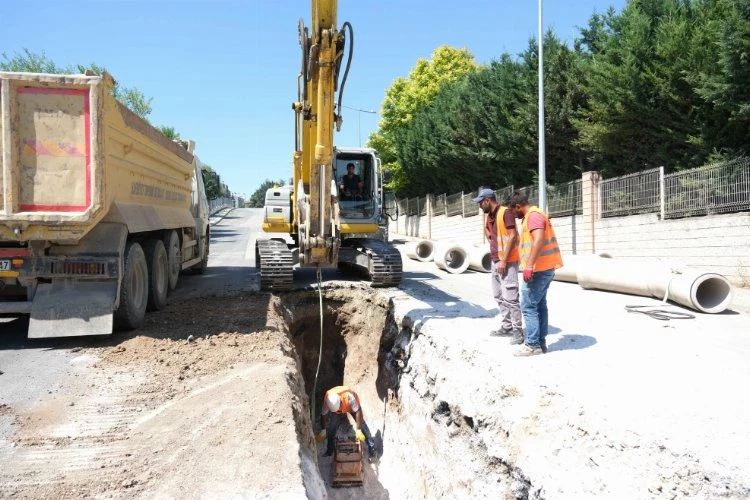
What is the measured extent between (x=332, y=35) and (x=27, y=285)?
4403 millimetres

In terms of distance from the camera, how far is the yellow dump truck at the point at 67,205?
18.0ft

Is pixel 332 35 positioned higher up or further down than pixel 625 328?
higher up

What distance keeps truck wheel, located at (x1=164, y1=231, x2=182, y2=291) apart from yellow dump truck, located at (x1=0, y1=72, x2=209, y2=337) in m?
1.94

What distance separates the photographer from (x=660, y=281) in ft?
29.4

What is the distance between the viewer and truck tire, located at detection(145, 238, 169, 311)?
300 inches

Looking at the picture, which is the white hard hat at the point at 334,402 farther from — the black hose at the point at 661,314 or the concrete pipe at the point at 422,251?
the concrete pipe at the point at 422,251

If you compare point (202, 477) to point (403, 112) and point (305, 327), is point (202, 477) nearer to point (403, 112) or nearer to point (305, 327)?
point (305, 327)

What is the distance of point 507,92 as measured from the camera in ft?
66.9

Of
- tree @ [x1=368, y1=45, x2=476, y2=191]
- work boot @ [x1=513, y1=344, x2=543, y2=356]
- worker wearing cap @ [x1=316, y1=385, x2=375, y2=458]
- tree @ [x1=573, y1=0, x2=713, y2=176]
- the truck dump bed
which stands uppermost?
tree @ [x1=368, y1=45, x2=476, y2=191]

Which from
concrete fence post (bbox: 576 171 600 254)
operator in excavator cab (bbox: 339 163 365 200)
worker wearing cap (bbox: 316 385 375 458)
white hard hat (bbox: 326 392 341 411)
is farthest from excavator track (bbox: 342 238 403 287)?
concrete fence post (bbox: 576 171 600 254)

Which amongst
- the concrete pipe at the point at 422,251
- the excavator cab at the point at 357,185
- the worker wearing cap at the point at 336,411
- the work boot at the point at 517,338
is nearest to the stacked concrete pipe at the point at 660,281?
the work boot at the point at 517,338

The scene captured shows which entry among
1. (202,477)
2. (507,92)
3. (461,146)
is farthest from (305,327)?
(461,146)

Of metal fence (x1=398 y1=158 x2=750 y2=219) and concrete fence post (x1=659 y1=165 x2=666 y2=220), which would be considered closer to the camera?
metal fence (x1=398 y1=158 x2=750 y2=219)

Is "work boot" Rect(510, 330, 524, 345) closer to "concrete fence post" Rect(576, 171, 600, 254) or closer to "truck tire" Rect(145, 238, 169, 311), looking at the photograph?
"truck tire" Rect(145, 238, 169, 311)
